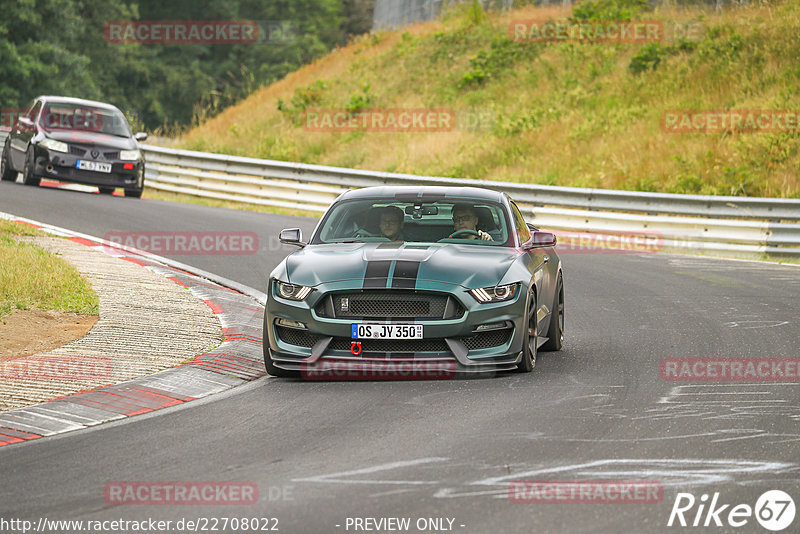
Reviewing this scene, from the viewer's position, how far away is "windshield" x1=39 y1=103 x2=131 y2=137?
2392cm

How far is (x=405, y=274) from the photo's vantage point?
8695 mm

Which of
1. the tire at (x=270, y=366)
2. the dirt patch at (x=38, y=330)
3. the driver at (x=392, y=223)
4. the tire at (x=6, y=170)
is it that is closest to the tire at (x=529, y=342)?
the driver at (x=392, y=223)

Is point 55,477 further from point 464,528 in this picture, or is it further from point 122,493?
point 464,528

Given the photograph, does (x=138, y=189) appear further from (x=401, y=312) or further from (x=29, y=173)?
(x=401, y=312)

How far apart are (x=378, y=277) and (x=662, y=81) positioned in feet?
72.5

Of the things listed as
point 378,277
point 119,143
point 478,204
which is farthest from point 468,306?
point 119,143

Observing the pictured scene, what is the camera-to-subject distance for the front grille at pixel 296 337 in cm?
870

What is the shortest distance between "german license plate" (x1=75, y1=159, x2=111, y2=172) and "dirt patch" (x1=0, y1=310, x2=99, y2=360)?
41.1ft

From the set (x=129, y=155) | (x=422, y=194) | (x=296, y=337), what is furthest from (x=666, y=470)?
(x=129, y=155)

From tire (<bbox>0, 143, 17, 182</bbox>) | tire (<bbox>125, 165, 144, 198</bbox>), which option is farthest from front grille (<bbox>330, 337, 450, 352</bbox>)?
tire (<bbox>0, 143, 17, 182</bbox>)

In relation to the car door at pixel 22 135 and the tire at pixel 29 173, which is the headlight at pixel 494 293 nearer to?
the tire at pixel 29 173

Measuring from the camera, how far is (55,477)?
6.05 meters

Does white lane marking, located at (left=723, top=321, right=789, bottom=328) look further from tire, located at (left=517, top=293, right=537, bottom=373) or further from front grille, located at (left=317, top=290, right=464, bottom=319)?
→ front grille, located at (left=317, top=290, right=464, bottom=319)

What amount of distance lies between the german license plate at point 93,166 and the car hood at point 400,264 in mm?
14591
